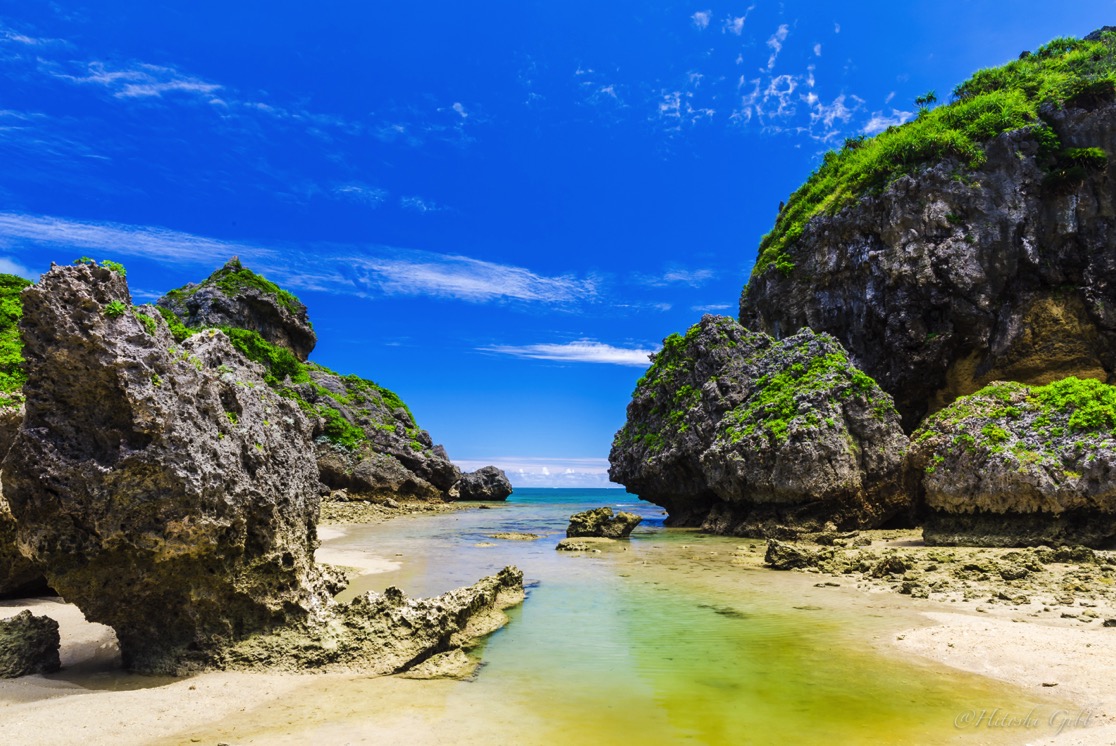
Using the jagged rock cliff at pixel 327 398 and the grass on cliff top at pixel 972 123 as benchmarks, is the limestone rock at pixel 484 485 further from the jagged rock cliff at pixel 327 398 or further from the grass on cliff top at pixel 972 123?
the grass on cliff top at pixel 972 123

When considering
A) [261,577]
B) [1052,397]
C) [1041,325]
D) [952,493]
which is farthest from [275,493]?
[1041,325]

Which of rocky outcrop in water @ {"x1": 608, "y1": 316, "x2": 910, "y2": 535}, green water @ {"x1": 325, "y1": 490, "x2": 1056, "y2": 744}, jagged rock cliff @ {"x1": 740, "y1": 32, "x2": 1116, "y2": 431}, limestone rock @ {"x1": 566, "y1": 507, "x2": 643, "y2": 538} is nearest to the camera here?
green water @ {"x1": 325, "y1": 490, "x2": 1056, "y2": 744}

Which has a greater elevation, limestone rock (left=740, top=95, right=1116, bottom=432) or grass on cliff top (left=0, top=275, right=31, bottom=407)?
limestone rock (left=740, top=95, right=1116, bottom=432)

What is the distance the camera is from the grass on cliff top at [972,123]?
105 ft

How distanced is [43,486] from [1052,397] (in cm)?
2378

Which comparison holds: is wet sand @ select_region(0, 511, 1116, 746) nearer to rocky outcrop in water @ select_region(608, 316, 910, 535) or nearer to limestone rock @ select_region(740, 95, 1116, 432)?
rocky outcrop in water @ select_region(608, 316, 910, 535)

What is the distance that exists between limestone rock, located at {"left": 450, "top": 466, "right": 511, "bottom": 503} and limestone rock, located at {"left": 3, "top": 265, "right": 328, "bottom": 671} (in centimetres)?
5614

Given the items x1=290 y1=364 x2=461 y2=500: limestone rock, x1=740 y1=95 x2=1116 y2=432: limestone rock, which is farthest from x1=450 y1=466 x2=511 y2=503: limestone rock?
x1=740 y1=95 x2=1116 y2=432: limestone rock

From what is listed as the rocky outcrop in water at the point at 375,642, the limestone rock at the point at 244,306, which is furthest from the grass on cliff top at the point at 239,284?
the rocky outcrop in water at the point at 375,642

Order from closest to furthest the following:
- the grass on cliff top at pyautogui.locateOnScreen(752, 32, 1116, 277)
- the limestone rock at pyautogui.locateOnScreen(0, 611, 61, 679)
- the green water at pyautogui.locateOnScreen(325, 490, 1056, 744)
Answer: the green water at pyautogui.locateOnScreen(325, 490, 1056, 744)
the limestone rock at pyautogui.locateOnScreen(0, 611, 61, 679)
the grass on cliff top at pyautogui.locateOnScreen(752, 32, 1116, 277)

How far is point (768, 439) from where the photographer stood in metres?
23.7

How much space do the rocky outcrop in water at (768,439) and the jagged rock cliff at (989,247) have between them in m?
8.58

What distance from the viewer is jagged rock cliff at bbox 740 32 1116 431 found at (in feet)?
101

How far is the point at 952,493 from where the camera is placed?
58.7 feet
